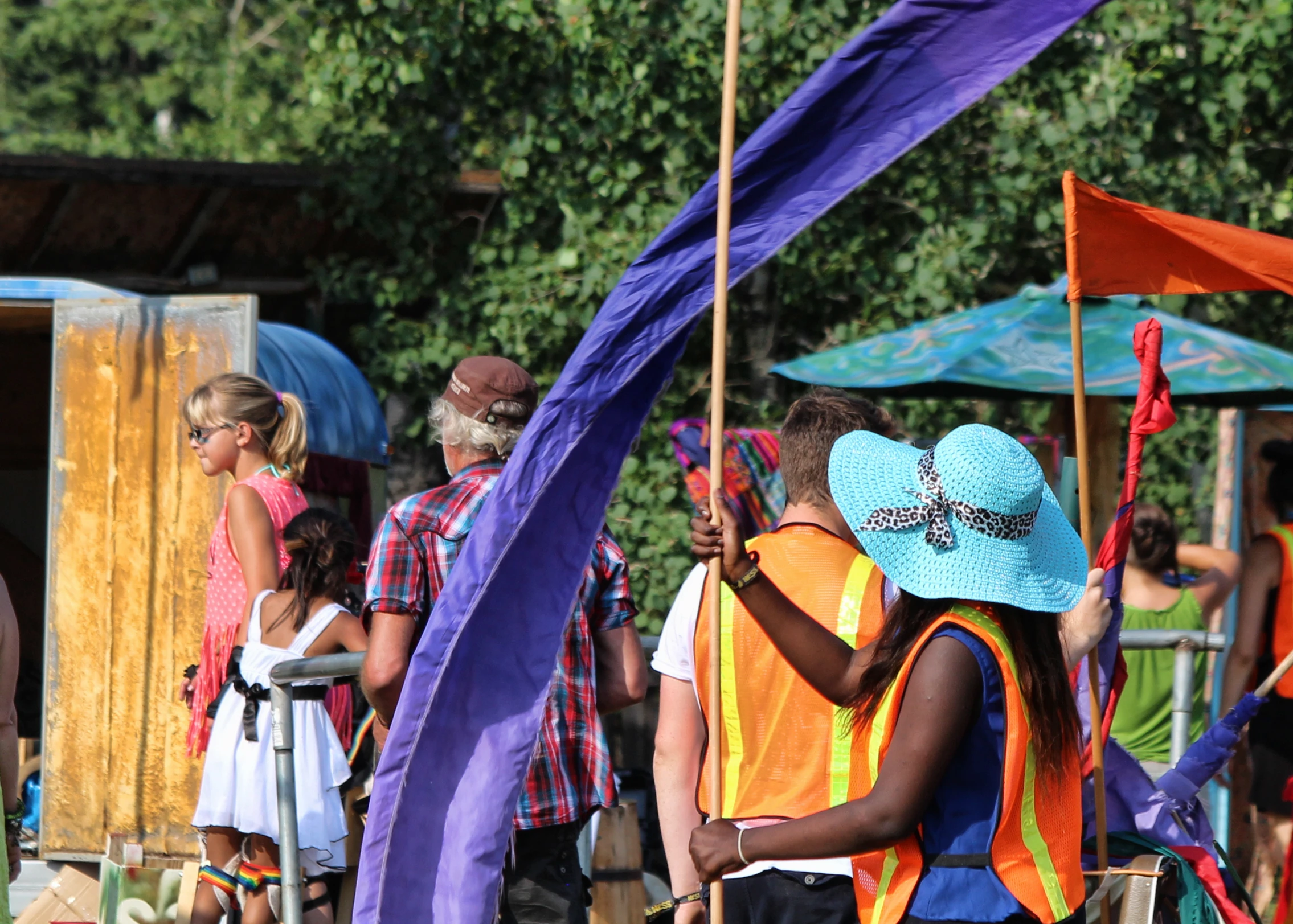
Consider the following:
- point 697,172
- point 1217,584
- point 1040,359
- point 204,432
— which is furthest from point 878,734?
point 697,172

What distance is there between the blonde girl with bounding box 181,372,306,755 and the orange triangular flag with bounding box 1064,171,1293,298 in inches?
94.3

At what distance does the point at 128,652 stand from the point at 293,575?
94cm

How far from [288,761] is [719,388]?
197 cm

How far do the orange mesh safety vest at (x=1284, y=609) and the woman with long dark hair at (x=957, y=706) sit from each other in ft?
9.91

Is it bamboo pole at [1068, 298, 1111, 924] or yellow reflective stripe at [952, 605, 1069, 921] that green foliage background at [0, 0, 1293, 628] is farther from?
yellow reflective stripe at [952, 605, 1069, 921]

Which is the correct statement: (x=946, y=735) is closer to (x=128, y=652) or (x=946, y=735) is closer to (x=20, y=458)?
(x=128, y=652)

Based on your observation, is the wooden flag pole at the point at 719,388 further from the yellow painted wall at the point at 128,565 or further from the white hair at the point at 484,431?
the yellow painted wall at the point at 128,565

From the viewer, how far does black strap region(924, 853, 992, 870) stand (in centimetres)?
227

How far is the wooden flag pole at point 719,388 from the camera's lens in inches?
95.8

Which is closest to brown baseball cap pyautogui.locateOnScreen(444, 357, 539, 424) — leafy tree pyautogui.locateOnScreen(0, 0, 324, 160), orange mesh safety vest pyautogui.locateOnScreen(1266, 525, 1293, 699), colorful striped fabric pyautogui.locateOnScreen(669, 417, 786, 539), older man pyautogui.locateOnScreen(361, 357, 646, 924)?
older man pyautogui.locateOnScreen(361, 357, 646, 924)

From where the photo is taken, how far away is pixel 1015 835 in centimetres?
228

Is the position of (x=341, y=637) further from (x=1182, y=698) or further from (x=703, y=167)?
(x=703, y=167)

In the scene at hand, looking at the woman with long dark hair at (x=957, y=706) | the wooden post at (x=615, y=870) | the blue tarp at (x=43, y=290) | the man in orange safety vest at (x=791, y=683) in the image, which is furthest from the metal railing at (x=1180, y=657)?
the blue tarp at (x=43, y=290)

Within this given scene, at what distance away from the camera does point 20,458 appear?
8.43 meters
